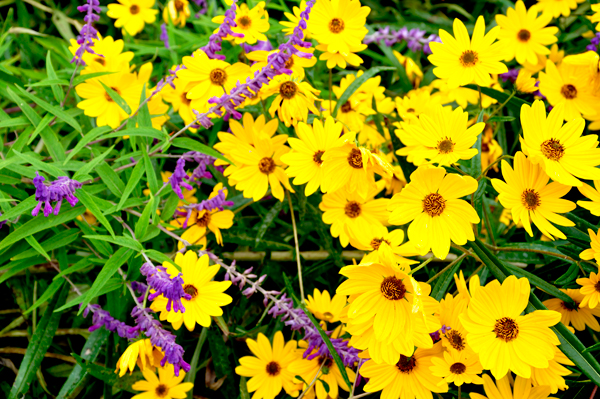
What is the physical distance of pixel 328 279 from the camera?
1.80m

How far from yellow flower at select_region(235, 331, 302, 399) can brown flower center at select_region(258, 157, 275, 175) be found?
498mm

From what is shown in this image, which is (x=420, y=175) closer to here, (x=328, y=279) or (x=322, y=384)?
(x=322, y=384)

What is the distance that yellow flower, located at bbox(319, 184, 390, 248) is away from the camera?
1354mm

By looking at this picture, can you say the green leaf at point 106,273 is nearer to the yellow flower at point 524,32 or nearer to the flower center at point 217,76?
the flower center at point 217,76

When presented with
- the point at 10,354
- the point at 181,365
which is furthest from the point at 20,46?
the point at 181,365

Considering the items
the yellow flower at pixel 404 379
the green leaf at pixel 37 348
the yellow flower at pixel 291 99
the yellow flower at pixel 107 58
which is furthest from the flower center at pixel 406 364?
the yellow flower at pixel 107 58

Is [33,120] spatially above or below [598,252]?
above

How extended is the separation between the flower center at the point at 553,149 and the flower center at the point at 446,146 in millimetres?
212

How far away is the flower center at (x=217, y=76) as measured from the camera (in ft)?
4.65

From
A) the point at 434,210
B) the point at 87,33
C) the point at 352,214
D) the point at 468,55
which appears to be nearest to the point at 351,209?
the point at 352,214

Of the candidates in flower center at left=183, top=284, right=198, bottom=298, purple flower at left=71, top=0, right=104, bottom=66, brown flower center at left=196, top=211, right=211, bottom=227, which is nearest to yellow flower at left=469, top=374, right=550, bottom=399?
flower center at left=183, top=284, right=198, bottom=298

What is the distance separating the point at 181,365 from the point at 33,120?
852 millimetres

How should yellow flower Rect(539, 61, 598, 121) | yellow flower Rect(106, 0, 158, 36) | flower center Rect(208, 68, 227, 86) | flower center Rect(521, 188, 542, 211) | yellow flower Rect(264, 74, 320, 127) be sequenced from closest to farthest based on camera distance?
flower center Rect(521, 188, 542, 211), yellow flower Rect(264, 74, 320, 127), flower center Rect(208, 68, 227, 86), yellow flower Rect(539, 61, 598, 121), yellow flower Rect(106, 0, 158, 36)

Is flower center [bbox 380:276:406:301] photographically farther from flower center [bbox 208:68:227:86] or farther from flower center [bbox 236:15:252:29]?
flower center [bbox 236:15:252:29]
